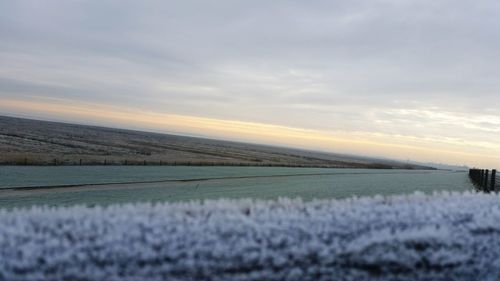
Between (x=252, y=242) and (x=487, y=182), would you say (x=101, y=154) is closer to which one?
(x=487, y=182)

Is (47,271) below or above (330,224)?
below

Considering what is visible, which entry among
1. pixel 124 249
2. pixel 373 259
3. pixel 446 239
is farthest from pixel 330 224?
pixel 124 249

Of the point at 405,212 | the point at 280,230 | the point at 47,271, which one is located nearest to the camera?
the point at 47,271

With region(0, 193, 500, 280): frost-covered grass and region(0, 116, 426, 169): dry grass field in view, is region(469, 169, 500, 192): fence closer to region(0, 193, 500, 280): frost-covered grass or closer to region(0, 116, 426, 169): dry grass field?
region(0, 193, 500, 280): frost-covered grass

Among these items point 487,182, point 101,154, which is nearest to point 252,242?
point 487,182

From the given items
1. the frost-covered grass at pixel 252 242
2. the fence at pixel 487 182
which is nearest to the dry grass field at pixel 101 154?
the fence at pixel 487 182

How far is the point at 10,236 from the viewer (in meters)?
0.76

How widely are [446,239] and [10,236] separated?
0.88 m

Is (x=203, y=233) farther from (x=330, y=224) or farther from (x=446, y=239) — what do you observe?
(x=446, y=239)

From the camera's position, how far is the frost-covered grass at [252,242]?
29.8 inches

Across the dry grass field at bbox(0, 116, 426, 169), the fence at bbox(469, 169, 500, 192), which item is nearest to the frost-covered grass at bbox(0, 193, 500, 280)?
the fence at bbox(469, 169, 500, 192)

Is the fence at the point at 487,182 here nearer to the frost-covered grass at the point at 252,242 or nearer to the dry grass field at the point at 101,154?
the frost-covered grass at the point at 252,242

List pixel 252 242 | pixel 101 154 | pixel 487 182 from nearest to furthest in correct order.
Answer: pixel 252 242
pixel 487 182
pixel 101 154

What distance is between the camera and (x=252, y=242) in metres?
0.82
